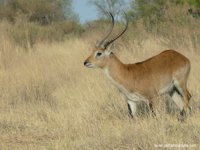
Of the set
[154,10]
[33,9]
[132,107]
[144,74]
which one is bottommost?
[33,9]

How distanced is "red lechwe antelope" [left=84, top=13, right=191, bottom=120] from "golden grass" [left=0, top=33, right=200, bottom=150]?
0.36 metres

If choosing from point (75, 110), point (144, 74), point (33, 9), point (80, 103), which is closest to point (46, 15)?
point (33, 9)

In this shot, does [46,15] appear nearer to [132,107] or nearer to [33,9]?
[33,9]

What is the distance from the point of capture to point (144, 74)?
8570 mm

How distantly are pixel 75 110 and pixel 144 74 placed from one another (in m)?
1.52

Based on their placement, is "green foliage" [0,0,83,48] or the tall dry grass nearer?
the tall dry grass

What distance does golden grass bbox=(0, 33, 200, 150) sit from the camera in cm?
666

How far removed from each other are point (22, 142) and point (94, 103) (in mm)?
2629

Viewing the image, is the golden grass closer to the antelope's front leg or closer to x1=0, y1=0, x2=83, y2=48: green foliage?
the antelope's front leg

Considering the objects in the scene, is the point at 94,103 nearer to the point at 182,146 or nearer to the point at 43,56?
the point at 182,146

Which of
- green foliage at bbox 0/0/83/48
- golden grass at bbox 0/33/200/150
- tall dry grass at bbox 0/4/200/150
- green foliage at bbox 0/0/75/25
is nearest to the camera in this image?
golden grass at bbox 0/33/200/150

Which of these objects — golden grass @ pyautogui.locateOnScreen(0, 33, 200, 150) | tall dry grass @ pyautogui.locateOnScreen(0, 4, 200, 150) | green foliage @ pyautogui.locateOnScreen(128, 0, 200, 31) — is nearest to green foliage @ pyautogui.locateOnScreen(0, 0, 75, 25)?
green foliage @ pyautogui.locateOnScreen(128, 0, 200, 31)

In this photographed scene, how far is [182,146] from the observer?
592cm

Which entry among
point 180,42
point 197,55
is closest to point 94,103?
point 197,55
